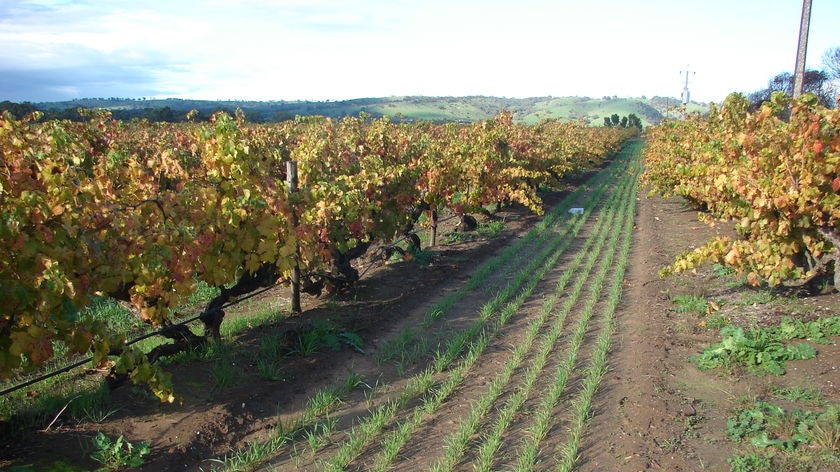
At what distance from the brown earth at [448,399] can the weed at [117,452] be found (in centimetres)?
9

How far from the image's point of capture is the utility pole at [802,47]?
11.0m

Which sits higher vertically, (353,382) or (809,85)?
(809,85)

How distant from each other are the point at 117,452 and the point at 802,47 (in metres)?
13.0

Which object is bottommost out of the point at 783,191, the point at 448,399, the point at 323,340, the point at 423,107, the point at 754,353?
the point at 448,399

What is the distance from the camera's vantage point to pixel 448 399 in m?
5.55

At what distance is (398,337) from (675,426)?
11.0 feet

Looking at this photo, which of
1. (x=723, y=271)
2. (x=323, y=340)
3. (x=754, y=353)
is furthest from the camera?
(x=723, y=271)

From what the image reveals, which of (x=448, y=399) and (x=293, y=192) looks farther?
(x=293, y=192)

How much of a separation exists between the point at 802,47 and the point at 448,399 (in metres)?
10.5

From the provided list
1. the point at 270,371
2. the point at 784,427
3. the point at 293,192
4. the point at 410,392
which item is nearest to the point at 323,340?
the point at 270,371

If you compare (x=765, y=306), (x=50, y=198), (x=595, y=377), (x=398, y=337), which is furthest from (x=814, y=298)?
(x=50, y=198)

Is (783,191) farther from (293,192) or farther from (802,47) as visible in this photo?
(802,47)

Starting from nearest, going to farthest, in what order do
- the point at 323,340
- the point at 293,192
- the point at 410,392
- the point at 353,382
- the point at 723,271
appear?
1. the point at 410,392
2. the point at 353,382
3. the point at 323,340
4. the point at 293,192
5. the point at 723,271

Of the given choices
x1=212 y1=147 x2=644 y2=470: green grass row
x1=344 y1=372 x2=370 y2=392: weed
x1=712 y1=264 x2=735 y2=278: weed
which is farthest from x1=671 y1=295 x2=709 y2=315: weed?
x1=344 y1=372 x2=370 y2=392: weed
